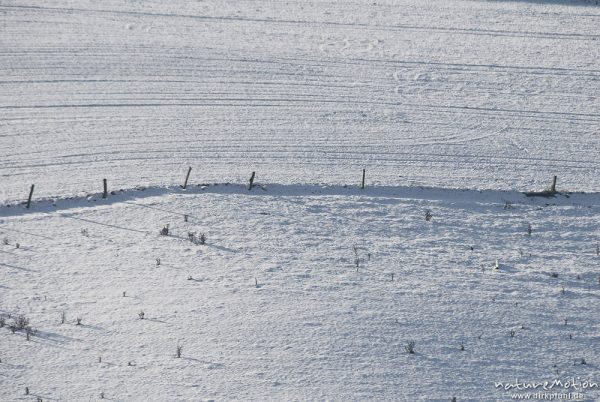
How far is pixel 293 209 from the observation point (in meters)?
16.2

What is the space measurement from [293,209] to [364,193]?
5.79 feet

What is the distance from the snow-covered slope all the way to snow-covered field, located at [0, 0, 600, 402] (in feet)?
0.30

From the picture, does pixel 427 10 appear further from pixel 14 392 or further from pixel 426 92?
pixel 14 392

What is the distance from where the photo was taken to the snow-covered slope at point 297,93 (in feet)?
60.8

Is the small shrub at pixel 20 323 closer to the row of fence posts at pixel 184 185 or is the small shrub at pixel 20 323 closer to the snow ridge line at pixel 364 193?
the row of fence posts at pixel 184 185

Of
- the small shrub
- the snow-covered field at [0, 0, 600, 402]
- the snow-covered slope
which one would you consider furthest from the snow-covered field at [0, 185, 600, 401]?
the snow-covered slope

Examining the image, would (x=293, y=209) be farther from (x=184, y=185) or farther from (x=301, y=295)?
(x=301, y=295)

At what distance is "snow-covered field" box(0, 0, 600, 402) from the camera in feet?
36.8

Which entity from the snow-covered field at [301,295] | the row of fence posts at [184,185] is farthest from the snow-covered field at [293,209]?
the row of fence posts at [184,185]

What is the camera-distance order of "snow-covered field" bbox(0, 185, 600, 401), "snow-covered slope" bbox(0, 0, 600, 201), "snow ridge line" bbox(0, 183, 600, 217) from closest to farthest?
"snow-covered field" bbox(0, 185, 600, 401) < "snow ridge line" bbox(0, 183, 600, 217) < "snow-covered slope" bbox(0, 0, 600, 201)

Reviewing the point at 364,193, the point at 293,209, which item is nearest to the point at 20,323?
the point at 293,209

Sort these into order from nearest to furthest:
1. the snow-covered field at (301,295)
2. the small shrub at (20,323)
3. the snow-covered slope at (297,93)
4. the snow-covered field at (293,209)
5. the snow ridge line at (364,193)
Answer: the snow-covered field at (301,295), the snow-covered field at (293,209), the small shrub at (20,323), the snow ridge line at (364,193), the snow-covered slope at (297,93)

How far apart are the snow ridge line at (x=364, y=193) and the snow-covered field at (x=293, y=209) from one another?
0.06 meters

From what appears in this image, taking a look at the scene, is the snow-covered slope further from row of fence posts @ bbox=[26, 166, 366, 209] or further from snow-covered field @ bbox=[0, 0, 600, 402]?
row of fence posts @ bbox=[26, 166, 366, 209]
